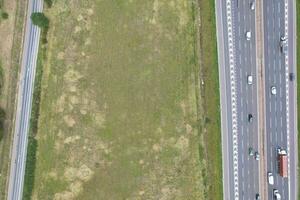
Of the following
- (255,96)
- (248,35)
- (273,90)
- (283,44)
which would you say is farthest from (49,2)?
(273,90)

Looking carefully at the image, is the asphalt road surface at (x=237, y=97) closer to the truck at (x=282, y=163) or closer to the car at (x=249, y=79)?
the car at (x=249, y=79)

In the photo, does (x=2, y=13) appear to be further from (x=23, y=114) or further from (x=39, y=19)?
(x=23, y=114)

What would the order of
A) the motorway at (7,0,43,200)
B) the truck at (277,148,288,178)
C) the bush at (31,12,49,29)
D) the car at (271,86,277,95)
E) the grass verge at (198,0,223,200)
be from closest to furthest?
1. the bush at (31,12,49,29)
2. the motorway at (7,0,43,200)
3. the truck at (277,148,288,178)
4. the grass verge at (198,0,223,200)
5. the car at (271,86,277,95)

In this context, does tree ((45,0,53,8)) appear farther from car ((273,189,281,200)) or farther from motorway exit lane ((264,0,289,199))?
car ((273,189,281,200))

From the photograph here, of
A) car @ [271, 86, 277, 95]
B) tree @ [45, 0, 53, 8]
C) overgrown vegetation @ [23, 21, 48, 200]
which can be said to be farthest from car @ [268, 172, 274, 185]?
tree @ [45, 0, 53, 8]

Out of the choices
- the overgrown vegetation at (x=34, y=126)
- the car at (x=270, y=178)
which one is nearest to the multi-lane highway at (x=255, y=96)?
the car at (x=270, y=178)

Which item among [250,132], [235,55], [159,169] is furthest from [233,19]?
[159,169]
